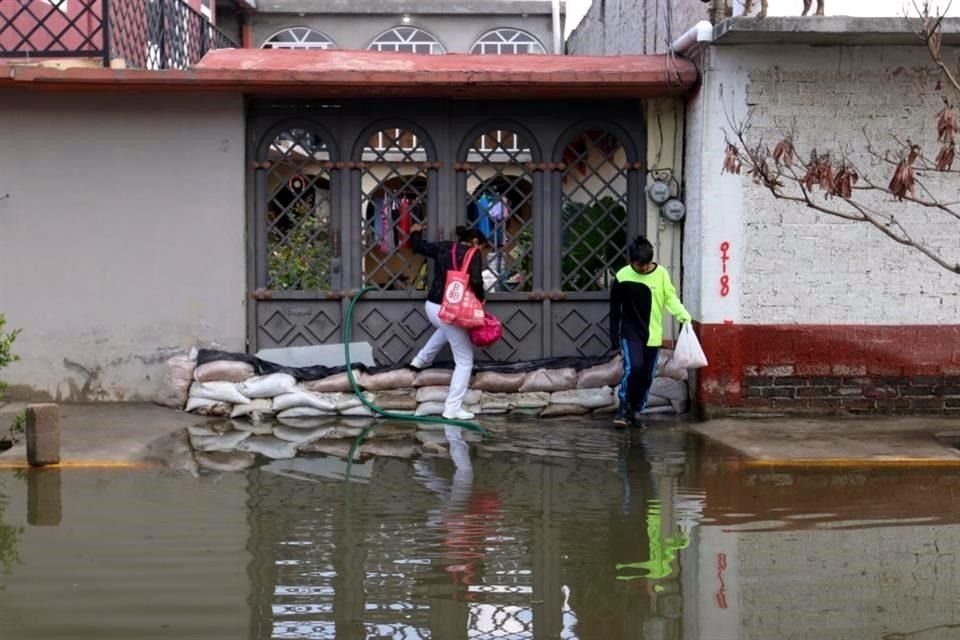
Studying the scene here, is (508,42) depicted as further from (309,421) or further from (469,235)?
(309,421)

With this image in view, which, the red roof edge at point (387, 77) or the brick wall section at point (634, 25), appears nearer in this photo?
the red roof edge at point (387, 77)

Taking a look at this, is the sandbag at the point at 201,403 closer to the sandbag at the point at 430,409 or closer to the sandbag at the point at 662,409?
the sandbag at the point at 430,409

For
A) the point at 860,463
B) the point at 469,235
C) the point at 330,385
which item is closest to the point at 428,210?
the point at 469,235

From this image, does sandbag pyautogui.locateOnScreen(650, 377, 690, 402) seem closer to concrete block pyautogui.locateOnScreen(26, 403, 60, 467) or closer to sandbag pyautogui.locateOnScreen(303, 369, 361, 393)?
sandbag pyautogui.locateOnScreen(303, 369, 361, 393)

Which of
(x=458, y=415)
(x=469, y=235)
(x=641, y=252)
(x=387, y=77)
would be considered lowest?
(x=458, y=415)

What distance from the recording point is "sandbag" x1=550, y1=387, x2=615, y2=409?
39.3 feet

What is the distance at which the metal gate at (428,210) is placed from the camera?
1241 cm

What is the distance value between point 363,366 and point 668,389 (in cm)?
275

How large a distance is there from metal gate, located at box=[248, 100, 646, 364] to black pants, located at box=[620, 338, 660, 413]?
1.26 metres

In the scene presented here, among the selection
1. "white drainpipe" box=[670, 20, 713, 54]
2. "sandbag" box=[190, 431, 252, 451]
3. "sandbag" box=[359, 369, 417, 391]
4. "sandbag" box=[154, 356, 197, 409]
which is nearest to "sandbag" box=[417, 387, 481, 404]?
"sandbag" box=[359, 369, 417, 391]

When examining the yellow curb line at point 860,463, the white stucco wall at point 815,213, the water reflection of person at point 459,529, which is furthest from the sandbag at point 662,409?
the yellow curb line at point 860,463

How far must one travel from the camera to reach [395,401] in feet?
39.2

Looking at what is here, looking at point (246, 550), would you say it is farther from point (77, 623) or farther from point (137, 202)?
point (137, 202)

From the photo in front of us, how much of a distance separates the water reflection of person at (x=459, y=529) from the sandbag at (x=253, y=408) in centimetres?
204
